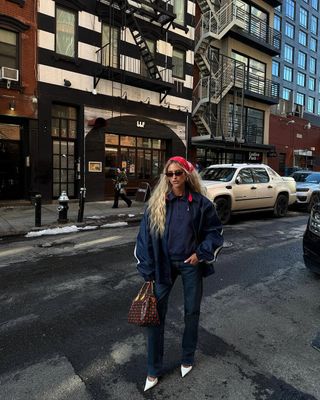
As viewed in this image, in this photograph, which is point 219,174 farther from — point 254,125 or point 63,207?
point 254,125

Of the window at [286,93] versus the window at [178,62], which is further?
the window at [286,93]

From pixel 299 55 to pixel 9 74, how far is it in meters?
42.1

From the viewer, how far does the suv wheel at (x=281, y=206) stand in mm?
12660

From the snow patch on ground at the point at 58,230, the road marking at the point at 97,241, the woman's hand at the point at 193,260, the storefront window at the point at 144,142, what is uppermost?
the storefront window at the point at 144,142

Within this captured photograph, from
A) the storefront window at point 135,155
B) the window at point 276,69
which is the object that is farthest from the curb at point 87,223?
the window at point 276,69

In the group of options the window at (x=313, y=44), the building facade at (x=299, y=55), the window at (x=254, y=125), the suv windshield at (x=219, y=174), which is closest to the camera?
the suv windshield at (x=219, y=174)

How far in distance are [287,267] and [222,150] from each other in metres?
17.2

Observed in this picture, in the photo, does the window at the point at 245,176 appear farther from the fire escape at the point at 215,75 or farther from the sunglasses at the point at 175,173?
the sunglasses at the point at 175,173

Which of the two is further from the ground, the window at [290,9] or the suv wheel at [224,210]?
the window at [290,9]

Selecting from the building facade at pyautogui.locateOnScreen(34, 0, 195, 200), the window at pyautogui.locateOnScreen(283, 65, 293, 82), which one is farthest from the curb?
the window at pyautogui.locateOnScreen(283, 65, 293, 82)

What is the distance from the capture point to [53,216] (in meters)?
11.5

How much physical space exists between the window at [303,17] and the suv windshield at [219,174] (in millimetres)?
41191

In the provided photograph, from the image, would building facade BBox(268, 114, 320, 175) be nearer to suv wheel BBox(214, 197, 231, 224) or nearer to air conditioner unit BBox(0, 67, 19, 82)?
suv wheel BBox(214, 197, 231, 224)

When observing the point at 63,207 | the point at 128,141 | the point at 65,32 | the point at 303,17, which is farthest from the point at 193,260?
the point at 303,17
